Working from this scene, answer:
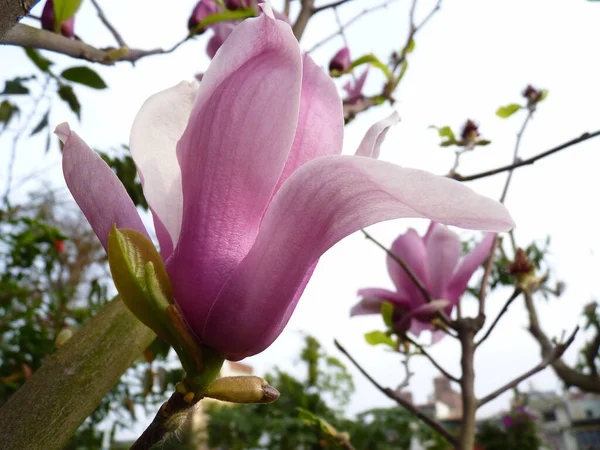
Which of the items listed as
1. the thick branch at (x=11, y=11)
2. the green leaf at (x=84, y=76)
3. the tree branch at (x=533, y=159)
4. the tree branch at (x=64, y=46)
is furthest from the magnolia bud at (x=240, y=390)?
the green leaf at (x=84, y=76)

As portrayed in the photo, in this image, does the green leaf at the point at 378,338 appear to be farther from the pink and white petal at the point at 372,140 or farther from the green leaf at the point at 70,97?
the green leaf at the point at 70,97

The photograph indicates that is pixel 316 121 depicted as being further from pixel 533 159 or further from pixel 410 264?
pixel 410 264

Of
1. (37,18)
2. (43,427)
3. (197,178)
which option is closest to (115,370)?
(43,427)

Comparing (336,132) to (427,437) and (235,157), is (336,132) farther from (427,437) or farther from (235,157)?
(427,437)

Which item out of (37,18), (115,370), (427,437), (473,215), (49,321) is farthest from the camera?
(427,437)

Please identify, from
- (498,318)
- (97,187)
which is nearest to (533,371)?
(498,318)

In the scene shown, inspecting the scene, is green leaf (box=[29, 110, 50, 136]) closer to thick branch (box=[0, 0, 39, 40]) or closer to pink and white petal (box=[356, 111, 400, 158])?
thick branch (box=[0, 0, 39, 40])
